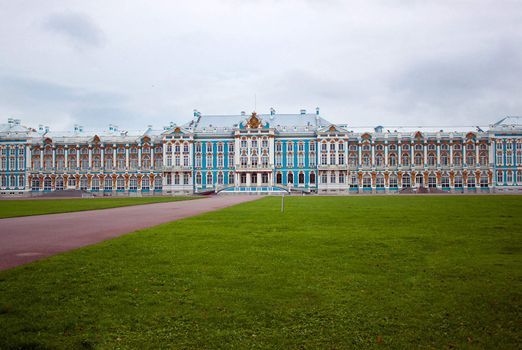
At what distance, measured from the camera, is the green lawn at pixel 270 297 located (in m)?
6.15

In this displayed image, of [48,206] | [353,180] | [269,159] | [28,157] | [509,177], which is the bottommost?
[48,206]

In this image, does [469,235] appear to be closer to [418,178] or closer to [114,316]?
[114,316]

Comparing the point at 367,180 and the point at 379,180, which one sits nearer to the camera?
the point at 379,180

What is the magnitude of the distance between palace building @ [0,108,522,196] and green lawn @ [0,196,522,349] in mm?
71433

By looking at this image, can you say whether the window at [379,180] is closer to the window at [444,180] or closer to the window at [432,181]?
the window at [432,181]

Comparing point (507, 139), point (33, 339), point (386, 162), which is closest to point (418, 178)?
point (386, 162)

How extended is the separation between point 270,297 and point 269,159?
79.3m

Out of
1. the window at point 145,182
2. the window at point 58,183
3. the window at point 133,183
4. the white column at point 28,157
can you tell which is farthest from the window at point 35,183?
the window at point 145,182

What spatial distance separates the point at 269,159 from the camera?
8688 cm

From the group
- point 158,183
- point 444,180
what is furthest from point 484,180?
point 158,183

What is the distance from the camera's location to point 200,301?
24.9 ft

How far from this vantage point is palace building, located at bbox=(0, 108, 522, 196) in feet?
283

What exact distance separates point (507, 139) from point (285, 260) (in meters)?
90.9

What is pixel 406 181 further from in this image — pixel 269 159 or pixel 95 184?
pixel 95 184
